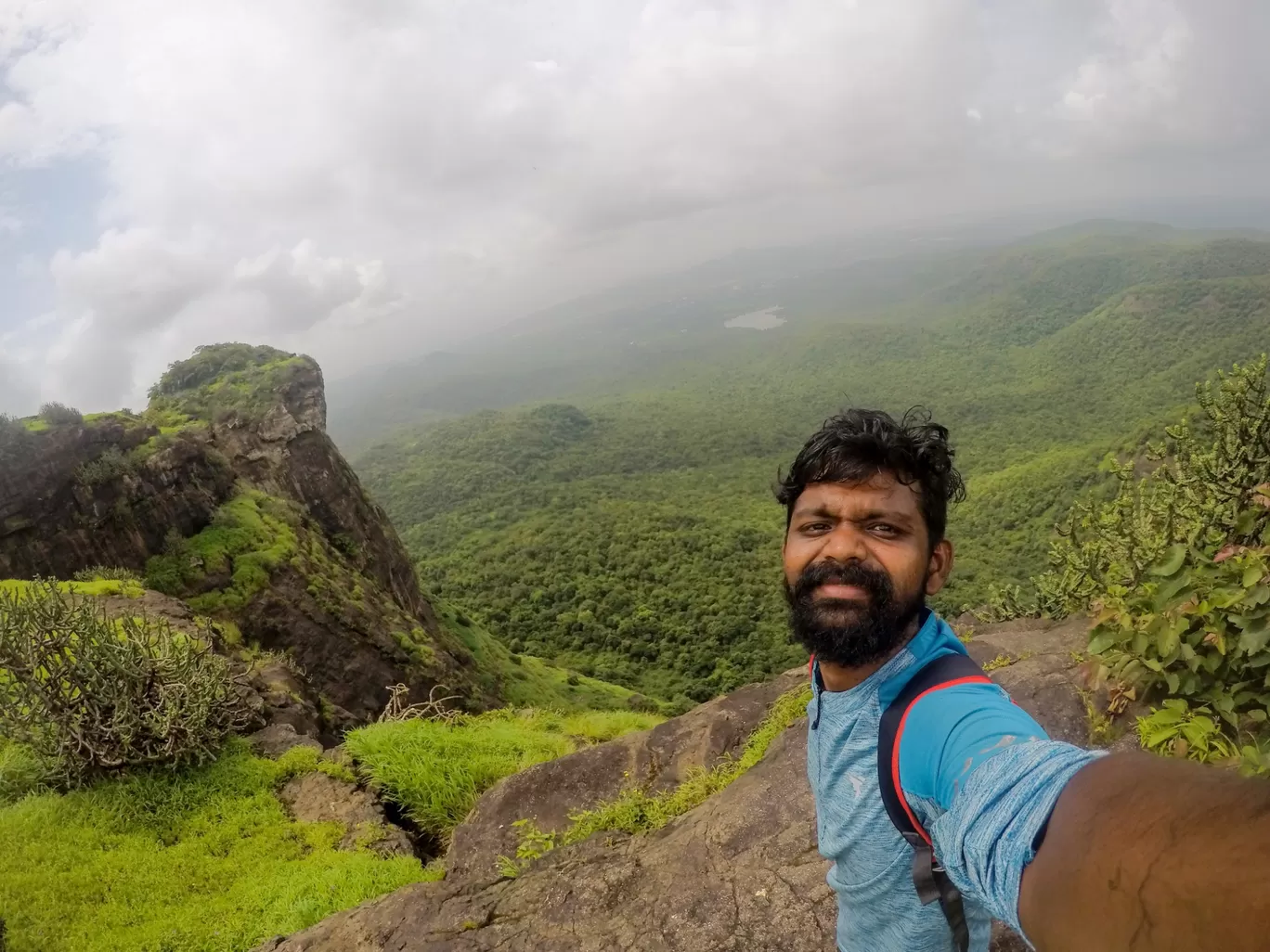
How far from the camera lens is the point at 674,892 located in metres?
3.74

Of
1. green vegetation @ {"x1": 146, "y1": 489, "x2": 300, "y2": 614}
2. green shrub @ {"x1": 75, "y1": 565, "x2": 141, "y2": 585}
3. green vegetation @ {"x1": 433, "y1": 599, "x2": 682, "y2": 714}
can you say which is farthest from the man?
green vegetation @ {"x1": 433, "y1": 599, "x2": 682, "y2": 714}

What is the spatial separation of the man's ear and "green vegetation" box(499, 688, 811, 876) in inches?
116

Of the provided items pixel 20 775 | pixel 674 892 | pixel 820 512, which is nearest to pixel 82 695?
pixel 20 775

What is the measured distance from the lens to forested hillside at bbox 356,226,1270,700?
48.5 metres

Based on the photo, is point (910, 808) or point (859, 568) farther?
point (859, 568)

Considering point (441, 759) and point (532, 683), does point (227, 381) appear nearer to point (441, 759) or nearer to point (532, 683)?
point (532, 683)

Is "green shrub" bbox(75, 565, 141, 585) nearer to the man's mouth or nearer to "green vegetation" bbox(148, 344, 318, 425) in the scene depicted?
"green vegetation" bbox(148, 344, 318, 425)

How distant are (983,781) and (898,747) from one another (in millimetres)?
313

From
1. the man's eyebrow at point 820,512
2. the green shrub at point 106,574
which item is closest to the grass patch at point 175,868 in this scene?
the man's eyebrow at point 820,512

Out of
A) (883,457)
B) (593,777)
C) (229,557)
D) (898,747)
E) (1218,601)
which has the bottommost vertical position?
(593,777)

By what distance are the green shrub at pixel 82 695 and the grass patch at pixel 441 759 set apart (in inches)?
75.3

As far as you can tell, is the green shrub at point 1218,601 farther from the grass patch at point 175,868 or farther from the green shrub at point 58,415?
the green shrub at point 58,415

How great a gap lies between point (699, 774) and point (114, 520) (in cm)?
2185

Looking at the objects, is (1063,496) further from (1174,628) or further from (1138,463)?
(1174,628)
